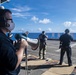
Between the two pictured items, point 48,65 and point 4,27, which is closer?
point 4,27

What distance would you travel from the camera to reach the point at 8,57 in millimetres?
2512

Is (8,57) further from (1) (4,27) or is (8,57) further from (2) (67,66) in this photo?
(2) (67,66)

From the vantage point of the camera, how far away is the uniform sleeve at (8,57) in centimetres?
250

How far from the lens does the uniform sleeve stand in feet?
8.21

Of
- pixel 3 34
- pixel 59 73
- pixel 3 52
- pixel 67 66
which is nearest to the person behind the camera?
pixel 3 52

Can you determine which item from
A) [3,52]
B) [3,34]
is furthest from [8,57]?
[3,34]

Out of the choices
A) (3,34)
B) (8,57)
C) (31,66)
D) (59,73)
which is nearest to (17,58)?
(8,57)

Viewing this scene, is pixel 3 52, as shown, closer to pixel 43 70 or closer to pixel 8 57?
pixel 8 57

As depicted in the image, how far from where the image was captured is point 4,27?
108 inches

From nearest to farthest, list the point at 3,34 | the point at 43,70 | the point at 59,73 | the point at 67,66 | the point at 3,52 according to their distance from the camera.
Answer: the point at 3,52
the point at 3,34
the point at 59,73
the point at 43,70
the point at 67,66

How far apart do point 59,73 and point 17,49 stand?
7.54 metres

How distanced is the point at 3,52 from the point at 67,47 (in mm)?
9558

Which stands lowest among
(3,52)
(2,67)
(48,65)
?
(48,65)

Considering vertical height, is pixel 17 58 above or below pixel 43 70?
above
